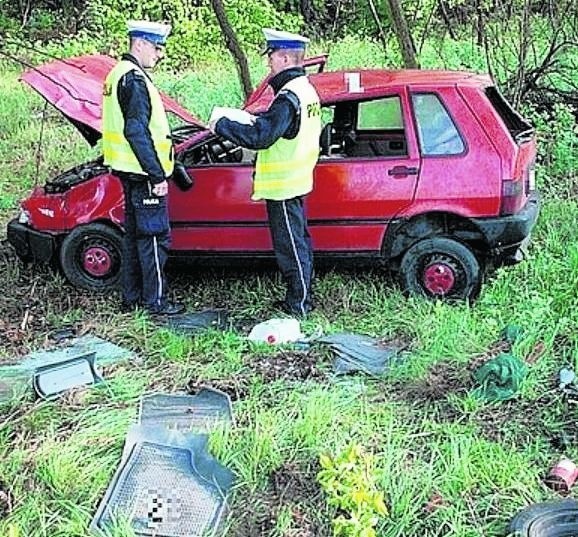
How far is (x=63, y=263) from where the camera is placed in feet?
22.6

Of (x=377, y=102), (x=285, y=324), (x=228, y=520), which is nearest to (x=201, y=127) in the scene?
(x=377, y=102)

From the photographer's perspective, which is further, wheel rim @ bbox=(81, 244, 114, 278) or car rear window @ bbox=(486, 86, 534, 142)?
wheel rim @ bbox=(81, 244, 114, 278)

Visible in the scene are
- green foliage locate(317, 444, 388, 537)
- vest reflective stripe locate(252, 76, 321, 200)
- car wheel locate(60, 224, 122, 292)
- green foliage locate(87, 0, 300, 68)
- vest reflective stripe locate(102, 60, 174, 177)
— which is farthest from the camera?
green foliage locate(87, 0, 300, 68)

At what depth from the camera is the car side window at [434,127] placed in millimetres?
6176

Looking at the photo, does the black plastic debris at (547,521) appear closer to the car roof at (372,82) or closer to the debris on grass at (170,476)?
the debris on grass at (170,476)

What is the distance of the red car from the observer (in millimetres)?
6176

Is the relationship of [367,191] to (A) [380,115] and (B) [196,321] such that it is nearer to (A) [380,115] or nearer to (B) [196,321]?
(A) [380,115]

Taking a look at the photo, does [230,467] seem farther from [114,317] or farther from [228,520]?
[114,317]

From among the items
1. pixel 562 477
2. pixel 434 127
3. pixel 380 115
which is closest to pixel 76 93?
pixel 380 115

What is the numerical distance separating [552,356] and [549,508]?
59.9 inches

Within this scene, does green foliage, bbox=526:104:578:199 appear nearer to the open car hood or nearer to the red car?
the red car

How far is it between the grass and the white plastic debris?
0.39 feet

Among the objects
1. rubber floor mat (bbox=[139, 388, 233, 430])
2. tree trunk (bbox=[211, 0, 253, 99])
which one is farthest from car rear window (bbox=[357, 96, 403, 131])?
tree trunk (bbox=[211, 0, 253, 99])

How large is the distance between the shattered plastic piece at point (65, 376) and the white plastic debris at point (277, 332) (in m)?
1.05
